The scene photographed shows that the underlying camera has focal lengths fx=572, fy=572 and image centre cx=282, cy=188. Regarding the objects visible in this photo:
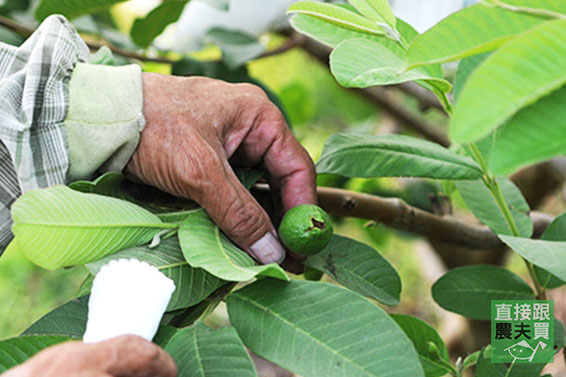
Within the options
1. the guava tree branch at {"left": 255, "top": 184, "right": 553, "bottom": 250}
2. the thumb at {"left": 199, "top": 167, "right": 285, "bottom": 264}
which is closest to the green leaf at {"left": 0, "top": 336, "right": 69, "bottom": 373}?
the thumb at {"left": 199, "top": 167, "right": 285, "bottom": 264}

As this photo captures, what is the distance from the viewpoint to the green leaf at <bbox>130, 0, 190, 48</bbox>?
4.22 feet

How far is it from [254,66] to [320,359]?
3.25m

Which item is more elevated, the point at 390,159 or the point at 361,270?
the point at 390,159

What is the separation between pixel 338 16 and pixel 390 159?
0.23 meters

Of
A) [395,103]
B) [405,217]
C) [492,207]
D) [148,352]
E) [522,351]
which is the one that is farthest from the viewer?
[395,103]

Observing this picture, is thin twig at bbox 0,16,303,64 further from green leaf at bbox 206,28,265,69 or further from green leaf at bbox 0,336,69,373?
green leaf at bbox 0,336,69,373

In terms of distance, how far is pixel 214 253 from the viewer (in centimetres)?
71

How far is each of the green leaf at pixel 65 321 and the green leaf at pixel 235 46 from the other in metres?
0.83

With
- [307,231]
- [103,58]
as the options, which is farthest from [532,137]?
[103,58]

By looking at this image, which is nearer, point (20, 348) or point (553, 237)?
point (20, 348)

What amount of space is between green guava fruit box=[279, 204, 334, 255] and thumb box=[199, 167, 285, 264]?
1.8 inches

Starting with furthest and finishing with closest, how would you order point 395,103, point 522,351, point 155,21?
point 395,103 → point 155,21 → point 522,351

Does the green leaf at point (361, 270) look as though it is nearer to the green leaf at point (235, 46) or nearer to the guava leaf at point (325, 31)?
the guava leaf at point (325, 31)

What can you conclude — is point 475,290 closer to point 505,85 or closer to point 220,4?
point 505,85
